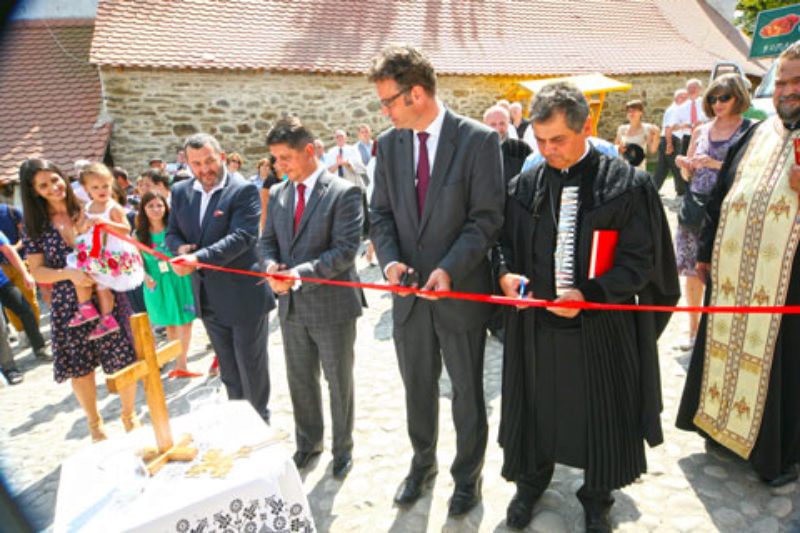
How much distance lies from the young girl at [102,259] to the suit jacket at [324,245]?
1.25 m

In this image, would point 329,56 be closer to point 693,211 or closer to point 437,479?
point 693,211

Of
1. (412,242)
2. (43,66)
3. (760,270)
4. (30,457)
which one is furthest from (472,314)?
(43,66)

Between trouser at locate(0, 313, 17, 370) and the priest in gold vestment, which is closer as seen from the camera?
the priest in gold vestment

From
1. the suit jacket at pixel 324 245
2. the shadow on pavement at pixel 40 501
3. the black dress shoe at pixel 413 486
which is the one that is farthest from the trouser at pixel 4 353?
the black dress shoe at pixel 413 486

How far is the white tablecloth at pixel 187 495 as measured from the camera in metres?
1.71

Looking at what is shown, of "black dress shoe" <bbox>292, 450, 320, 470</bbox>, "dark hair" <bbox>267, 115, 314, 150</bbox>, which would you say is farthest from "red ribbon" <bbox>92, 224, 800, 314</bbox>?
"black dress shoe" <bbox>292, 450, 320, 470</bbox>

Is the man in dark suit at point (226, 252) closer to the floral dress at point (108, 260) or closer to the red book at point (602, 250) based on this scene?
the floral dress at point (108, 260)

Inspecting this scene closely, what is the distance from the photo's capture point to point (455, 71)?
45.7 ft

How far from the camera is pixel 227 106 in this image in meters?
12.1

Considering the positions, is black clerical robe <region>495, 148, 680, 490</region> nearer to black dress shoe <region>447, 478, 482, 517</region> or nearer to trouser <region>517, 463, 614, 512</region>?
trouser <region>517, 463, 614, 512</region>

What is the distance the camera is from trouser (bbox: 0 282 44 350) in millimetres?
5691

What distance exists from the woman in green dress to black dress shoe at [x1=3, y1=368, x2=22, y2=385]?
1723 millimetres

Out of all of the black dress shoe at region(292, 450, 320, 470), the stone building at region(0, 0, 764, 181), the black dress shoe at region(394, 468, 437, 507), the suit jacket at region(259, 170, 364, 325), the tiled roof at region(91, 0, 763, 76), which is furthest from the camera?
the tiled roof at region(91, 0, 763, 76)

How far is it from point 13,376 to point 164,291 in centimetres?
205
